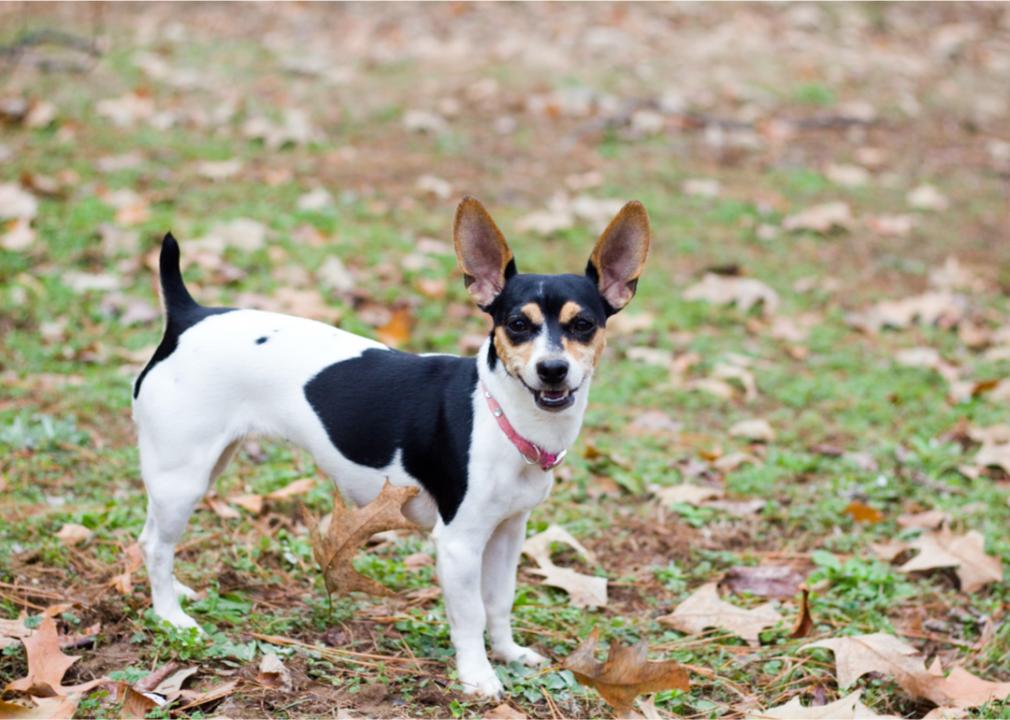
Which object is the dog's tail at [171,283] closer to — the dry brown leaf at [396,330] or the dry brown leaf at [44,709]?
the dry brown leaf at [44,709]

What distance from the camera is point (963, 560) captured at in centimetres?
399

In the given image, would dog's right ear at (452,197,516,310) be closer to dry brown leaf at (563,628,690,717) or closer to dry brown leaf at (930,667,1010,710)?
dry brown leaf at (563,628,690,717)

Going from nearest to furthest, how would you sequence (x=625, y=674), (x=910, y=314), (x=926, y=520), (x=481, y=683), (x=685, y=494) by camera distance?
(x=625, y=674) < (x=481, y=683) < (x=926, y=520) < (x=685, y=494) < (x=910, y=314)

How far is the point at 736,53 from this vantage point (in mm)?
11492

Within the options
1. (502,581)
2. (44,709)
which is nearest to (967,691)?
(502,581)

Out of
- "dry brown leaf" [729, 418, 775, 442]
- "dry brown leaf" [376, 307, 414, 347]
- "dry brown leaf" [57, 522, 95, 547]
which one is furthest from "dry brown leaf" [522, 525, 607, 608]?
"dry brown leaf" [376, 307, 414, 347]

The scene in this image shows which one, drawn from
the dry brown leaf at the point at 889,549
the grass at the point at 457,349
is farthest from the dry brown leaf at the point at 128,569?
the dry brown leaf at the point at 889,549

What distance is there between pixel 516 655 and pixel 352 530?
71 cm

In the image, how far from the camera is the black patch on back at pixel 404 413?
318 cm

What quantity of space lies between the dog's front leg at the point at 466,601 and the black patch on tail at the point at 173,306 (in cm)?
107

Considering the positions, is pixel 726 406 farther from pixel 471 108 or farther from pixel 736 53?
pixel 736 53

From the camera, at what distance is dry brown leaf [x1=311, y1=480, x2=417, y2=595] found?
312cm

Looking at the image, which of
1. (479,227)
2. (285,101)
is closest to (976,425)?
(479,227)

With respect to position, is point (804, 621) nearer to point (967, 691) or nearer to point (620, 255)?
point (967, 691)
